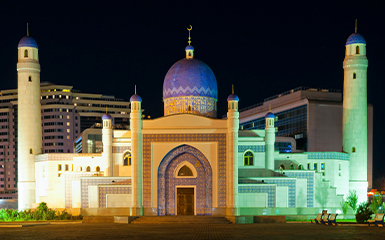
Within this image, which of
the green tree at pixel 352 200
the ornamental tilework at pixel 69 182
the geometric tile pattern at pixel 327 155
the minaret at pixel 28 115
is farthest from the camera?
the minaret at pixel 28 115

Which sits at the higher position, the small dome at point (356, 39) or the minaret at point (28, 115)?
the small dome at point (356, 39)

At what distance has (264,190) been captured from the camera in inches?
1400

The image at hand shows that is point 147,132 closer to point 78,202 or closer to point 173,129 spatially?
point 173,129

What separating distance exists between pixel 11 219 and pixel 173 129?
11.6m

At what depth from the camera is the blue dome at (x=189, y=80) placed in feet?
127

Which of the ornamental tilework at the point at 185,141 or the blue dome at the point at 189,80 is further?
the blue dome at the point at 189,80

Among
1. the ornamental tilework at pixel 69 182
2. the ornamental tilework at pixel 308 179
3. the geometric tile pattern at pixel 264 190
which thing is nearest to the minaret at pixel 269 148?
the ornamental tilework at pixel 308 179

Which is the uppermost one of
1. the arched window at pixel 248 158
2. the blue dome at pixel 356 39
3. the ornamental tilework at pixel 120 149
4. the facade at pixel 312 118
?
the blue dome at pixel 356 39

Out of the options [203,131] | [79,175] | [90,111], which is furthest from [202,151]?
[90,111]

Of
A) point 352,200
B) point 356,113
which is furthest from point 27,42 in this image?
point 352,200

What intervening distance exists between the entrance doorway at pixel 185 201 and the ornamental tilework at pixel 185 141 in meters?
1.81

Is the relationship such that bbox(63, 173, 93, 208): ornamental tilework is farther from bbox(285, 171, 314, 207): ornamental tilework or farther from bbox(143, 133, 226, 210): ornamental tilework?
bbox(285, 171, 314, 207): ornamental tilework

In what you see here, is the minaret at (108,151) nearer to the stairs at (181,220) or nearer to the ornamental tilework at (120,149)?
the ornamental tilework at (120,149)

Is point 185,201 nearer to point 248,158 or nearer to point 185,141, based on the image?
point 185,141
